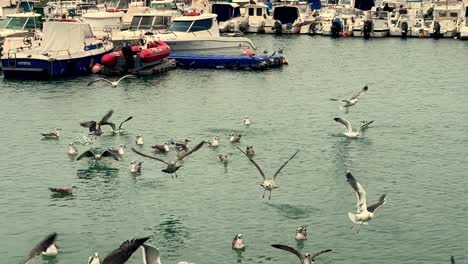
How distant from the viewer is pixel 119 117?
54688mm

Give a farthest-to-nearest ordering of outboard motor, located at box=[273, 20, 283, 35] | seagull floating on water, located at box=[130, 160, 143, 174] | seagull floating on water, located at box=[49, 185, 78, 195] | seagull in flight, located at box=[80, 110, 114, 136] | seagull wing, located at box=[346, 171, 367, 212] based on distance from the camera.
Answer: outboard motor, located at box=[273, 20, 283, 35] → seagull in flight, located at box=[80, 110, 114, 136] → seagull floating on water, located at box=[130, 160, 143, 174] → seagull floating on water, located at box=[49, 185, 78, 195] → seagull wing, located at box=[346, 171, 367, 212]

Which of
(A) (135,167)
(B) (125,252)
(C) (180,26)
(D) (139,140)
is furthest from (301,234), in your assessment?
(C) (180,26)

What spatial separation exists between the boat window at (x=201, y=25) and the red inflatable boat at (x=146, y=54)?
6.18 metres

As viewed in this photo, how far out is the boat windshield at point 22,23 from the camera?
3172 inches

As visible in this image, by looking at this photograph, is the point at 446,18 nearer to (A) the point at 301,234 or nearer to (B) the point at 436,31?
(B) the point at 436,31

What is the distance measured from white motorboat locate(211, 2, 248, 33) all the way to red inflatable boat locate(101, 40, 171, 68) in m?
32.4

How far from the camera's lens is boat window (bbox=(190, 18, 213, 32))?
79375 millimetres

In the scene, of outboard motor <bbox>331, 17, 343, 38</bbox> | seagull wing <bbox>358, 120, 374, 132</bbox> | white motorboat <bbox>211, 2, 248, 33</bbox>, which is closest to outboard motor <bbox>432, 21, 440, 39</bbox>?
outboard motor <bbox>331, 17, 343, 38</bbox>

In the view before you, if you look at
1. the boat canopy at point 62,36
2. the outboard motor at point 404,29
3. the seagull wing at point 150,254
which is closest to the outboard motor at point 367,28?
the outboard motor at point 404,29

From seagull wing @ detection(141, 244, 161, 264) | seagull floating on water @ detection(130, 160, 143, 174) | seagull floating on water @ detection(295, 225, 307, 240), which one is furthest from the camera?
seagull floating on water @ detection(130, 160, 143, 174)

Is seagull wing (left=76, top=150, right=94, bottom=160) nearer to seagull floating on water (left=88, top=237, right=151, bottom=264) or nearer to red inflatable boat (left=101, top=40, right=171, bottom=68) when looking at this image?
seagull floating on water (left=88, top=237, right=151, bottom=264)

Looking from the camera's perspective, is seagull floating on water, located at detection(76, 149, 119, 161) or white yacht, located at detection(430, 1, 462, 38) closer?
seagull floating on water, located at detection(76, 149, 119, 161)

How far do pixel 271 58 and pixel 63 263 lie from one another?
1855 inches

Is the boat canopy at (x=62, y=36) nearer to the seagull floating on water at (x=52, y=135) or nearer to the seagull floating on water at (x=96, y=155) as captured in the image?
the seagull floating on water at (x=52, y=135)
